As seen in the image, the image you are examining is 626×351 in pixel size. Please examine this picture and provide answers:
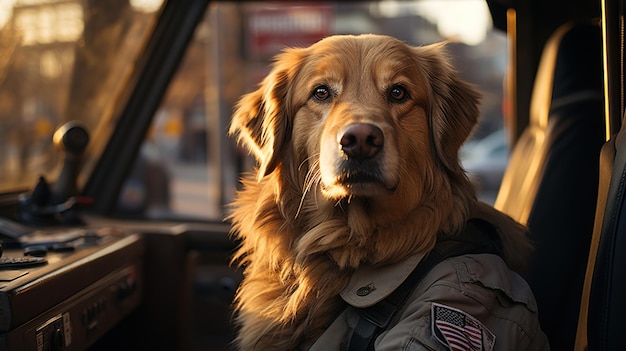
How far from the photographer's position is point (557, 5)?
384cm

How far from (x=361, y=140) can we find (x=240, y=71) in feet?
38.4

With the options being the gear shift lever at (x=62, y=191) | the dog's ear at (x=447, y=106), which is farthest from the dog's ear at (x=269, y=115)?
the gear shift lever at (x=62, y=191)

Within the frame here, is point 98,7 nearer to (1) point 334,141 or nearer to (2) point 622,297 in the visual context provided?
(1) point 334,141

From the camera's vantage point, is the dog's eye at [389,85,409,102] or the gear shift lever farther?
the gear shift lever

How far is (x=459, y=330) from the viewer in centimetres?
170

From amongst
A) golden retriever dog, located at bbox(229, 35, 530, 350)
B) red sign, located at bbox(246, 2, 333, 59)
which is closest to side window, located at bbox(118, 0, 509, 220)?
red sign, located at bbox(246, 2, 333, 59)

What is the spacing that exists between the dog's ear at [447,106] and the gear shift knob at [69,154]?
5.67 ft

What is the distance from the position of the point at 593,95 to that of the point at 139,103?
236 cm

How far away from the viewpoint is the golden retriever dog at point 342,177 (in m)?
2.04

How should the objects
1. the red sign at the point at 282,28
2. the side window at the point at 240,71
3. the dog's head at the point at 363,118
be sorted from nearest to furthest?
the dog's head at the point at 363,118
the side window at the point at 240,71
the red sign at the point at 282,28

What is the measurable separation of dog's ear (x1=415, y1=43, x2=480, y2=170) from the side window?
2002 millimetres

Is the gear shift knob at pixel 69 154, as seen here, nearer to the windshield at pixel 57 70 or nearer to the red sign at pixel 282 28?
the windshield at pixel 57 70

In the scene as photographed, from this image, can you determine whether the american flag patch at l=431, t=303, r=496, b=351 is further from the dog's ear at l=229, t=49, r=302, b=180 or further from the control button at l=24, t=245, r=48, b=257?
the control button at l=24, t=245, r=48, b=257

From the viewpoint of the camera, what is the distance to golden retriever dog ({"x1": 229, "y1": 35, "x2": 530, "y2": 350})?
2.04m
